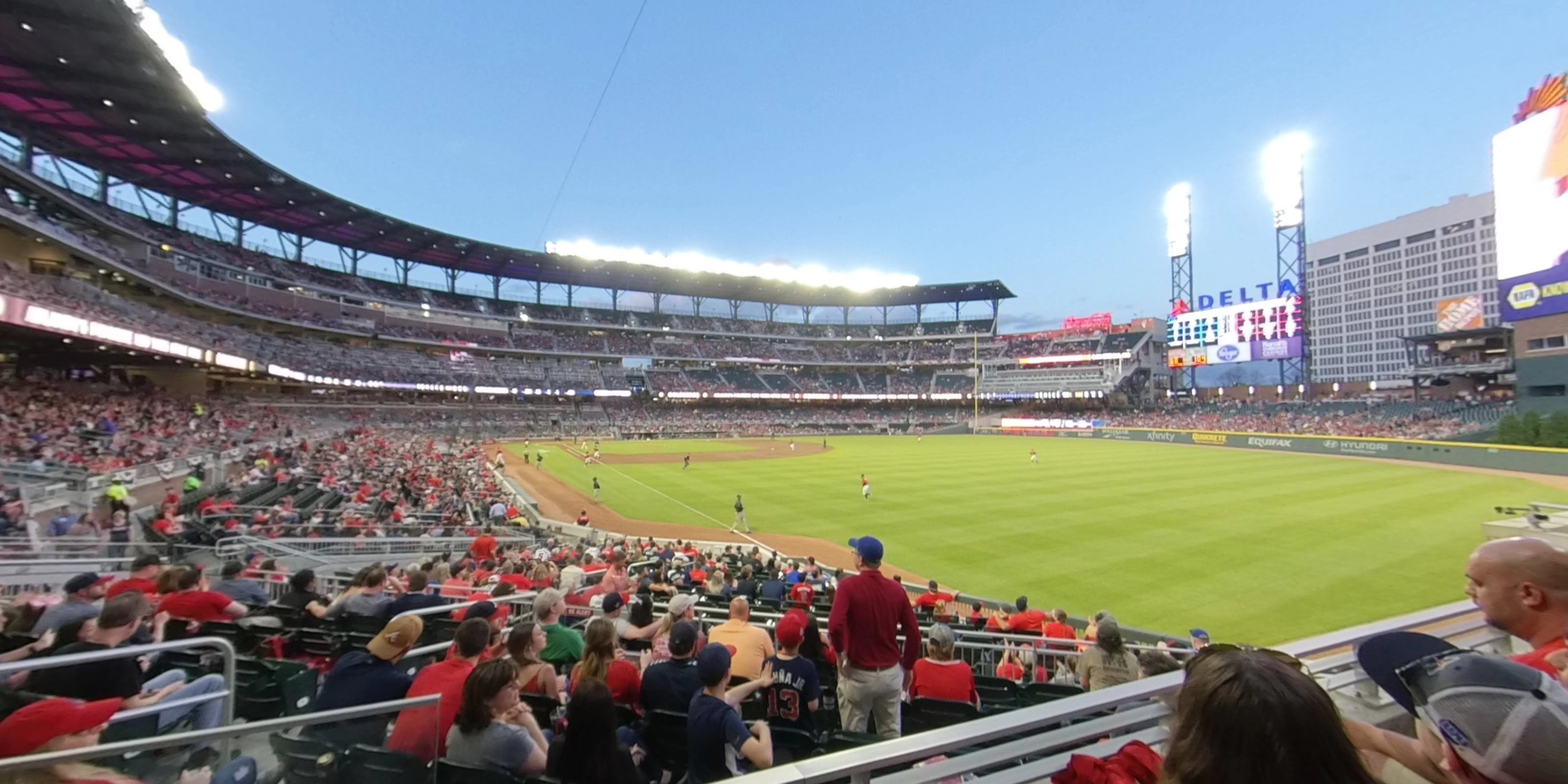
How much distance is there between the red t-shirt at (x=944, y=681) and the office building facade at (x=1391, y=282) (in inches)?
4765

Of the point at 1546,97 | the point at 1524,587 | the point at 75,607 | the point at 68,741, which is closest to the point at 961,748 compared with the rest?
the point at 1524,587

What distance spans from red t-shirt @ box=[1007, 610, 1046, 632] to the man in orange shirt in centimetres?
760

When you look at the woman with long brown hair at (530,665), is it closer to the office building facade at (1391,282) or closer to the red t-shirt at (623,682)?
the red t-shirt at (623,682)

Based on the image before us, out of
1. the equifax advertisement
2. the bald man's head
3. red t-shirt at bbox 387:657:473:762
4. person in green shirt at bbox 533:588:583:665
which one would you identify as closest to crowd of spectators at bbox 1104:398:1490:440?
the equifax advertisement

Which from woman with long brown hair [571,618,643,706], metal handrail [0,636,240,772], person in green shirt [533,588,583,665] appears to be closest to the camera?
metal handrail [0,636,240,772]

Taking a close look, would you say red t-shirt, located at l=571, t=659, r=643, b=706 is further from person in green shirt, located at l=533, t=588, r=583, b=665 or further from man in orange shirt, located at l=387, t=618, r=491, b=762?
person in green shirt, located at l=533, t=588, r=583, b=665

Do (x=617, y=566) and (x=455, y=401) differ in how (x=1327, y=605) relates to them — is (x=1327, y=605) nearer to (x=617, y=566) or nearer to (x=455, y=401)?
(x=617, y=566)

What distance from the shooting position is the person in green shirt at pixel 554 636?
555cm

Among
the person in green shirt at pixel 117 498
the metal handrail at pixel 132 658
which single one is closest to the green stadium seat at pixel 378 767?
the metal handrail at pixel 132 658

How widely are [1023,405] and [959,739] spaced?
8917 centimetres

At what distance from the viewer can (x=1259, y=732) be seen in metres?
1.28

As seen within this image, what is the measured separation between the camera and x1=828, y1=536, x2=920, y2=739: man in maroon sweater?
16.3 feet

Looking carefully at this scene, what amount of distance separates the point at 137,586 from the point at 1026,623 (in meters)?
10.8

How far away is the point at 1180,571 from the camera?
1512cm
